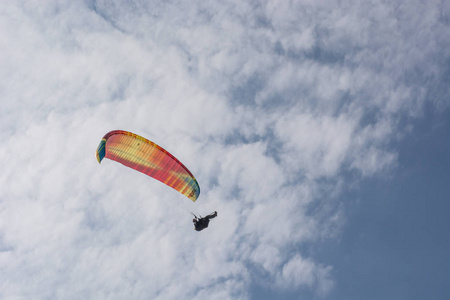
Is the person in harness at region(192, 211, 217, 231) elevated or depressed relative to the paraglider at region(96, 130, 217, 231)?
depressed

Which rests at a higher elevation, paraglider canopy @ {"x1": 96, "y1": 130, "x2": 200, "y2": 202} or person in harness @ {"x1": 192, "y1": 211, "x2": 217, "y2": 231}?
paraglider canopy @ {"x1": 96, "y1": 130, "x2": 200, "y2": 202}

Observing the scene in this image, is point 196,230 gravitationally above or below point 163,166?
below

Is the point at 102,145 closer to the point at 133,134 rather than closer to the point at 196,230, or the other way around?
the point at 133,134

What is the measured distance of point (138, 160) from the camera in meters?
33.8

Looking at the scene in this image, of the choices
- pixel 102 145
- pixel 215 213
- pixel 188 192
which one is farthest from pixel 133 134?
pixel 215 213

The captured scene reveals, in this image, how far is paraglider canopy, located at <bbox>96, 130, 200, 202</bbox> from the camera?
3161 cm

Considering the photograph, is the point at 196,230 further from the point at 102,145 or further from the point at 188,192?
the point at 102,145

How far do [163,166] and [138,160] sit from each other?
205cm

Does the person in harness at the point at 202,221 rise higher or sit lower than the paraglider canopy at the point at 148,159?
lower

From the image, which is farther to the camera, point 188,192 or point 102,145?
point 188,192

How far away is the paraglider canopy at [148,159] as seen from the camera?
31609 millimetres

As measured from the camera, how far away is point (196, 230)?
34812 millimetres

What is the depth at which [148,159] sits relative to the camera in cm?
3347

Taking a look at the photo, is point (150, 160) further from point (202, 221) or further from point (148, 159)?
point (202, 221)
